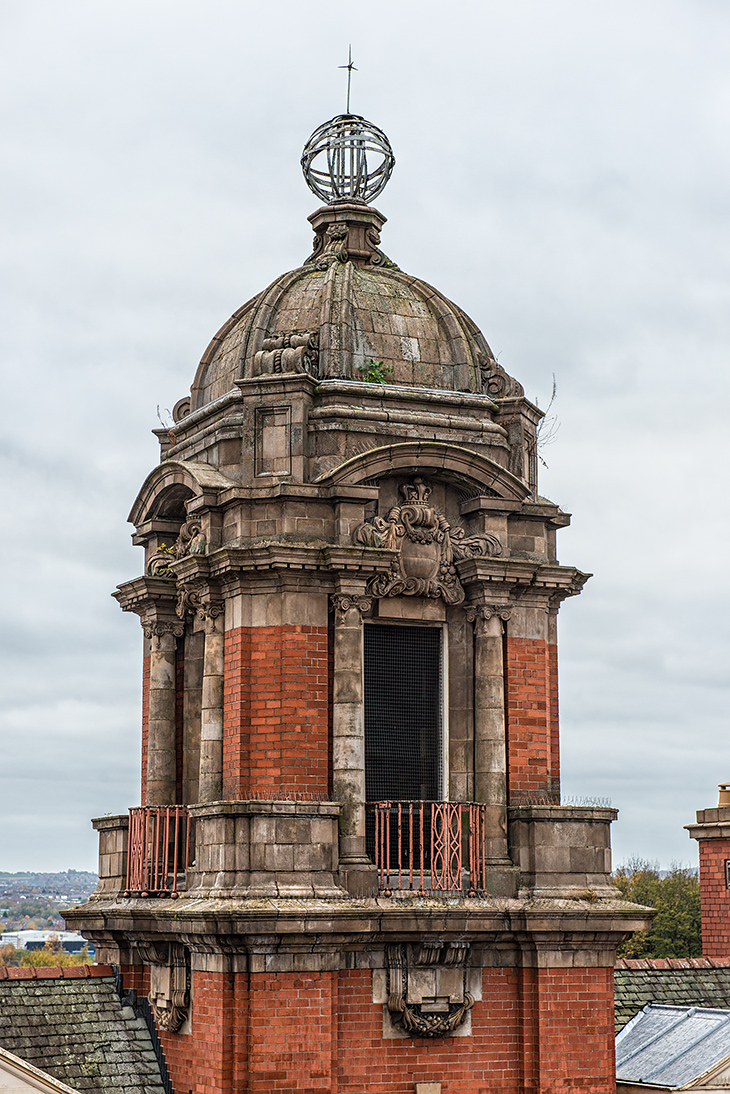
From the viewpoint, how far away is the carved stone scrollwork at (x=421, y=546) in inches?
736

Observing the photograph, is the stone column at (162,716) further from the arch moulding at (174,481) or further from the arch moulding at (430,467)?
the arch moulding at (430,467)

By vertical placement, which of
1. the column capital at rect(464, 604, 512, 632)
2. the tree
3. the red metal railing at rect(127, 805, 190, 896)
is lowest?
the tree

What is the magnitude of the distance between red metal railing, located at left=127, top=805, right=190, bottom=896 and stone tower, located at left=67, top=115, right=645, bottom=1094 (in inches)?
2.2

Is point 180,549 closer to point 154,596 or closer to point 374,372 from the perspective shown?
point 154,596

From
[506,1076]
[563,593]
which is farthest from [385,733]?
[506,1076]

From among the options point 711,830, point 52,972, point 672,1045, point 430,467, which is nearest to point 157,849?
point 52,972

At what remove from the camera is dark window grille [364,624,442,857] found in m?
18.7

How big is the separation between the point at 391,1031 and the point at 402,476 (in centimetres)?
680

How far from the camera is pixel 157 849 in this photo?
1903 cm

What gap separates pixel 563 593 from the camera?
19.8 metres

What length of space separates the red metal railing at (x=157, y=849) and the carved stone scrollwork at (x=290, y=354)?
5783 millimetres

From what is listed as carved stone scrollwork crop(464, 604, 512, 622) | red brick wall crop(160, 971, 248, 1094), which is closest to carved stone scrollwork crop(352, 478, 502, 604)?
carved stone scrollwork crop(464, 604, 512, 622)

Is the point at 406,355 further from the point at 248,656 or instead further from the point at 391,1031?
the point at 391,1031

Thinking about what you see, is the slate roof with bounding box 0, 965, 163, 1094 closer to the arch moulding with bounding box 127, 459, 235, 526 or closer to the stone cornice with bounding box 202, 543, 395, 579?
the stone cornice with bounding box 202, 543, 395, 579
